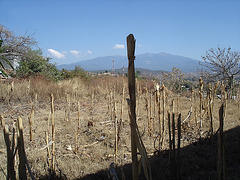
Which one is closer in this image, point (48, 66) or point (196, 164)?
point (196, 164)

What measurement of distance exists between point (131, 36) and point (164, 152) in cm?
206

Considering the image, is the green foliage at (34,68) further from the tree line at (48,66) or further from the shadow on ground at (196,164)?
the shadow on ground at (196,164)

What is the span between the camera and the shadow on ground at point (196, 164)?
1720 millimetres

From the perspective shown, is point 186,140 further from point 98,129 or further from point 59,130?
point 59,130

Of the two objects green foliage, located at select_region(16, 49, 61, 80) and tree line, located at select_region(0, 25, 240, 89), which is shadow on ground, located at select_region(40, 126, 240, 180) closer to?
tree line, located at select_region(0, 25, 240, 89)

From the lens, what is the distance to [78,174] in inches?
73.0

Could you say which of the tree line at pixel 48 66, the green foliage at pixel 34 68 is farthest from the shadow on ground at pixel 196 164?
the green foliage at pixel 34 68

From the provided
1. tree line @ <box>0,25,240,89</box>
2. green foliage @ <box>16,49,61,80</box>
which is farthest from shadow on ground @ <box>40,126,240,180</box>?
green foliage @ <box>16,49,61,80</box>

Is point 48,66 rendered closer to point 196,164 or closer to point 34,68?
point 34,68

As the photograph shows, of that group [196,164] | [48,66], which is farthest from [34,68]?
[196,164]

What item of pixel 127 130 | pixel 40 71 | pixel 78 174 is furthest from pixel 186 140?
pixel 40 71

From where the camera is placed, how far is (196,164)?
1.98 meters

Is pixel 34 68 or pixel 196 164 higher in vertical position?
pixel 34 68

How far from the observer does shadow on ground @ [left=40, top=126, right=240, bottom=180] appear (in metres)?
1.72
